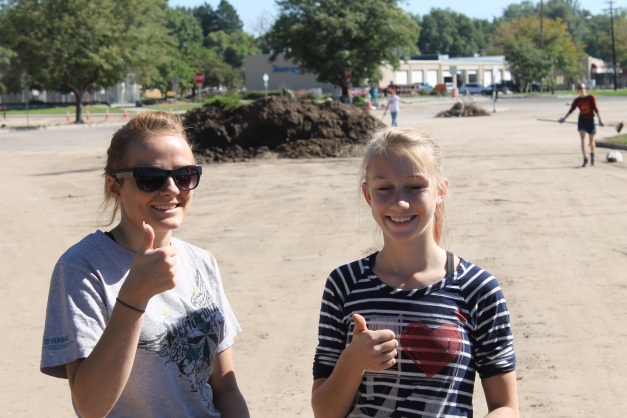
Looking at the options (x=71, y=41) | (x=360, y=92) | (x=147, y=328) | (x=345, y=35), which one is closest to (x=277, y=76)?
(x=360, y=92)

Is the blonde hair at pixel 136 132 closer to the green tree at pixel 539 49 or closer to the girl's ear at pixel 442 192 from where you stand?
the girl's ear at pixel 442 192

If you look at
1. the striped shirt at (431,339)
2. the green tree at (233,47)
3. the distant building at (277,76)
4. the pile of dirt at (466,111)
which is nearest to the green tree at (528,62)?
the distant building at (277,76)

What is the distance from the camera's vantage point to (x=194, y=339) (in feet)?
9.09

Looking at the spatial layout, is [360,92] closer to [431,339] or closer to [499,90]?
[499,90]

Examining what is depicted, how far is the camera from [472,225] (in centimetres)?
1216

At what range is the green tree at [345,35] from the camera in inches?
2815

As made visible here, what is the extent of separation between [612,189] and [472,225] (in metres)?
4.58

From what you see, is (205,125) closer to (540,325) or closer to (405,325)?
(540,325)

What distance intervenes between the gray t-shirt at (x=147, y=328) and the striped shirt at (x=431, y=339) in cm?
42

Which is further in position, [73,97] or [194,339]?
[73,97]

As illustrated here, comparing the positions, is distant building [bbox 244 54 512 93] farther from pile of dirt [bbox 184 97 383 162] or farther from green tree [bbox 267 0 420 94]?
pile of dirt [bbox 184 97 383 162]

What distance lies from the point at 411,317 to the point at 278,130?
22.2 meters

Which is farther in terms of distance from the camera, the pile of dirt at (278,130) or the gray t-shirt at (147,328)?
the pile of dirt at (278,130)

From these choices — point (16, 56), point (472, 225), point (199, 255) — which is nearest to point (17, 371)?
point (199, 255)
